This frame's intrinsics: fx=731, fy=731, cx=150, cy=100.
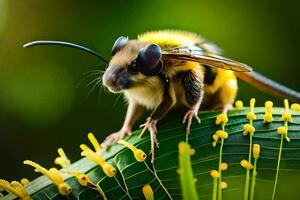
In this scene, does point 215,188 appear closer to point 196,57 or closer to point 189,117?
point 189,117

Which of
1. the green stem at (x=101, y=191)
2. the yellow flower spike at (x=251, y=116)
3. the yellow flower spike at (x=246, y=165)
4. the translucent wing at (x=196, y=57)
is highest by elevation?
the translucent wing at (x=196, y=57)

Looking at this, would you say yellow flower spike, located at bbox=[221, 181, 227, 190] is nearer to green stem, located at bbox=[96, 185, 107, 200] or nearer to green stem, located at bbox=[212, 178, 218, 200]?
green stem, located at bbox=[212, 178, 218, 200]

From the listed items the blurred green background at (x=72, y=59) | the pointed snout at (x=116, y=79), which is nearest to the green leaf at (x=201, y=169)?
the pointed snout at (x=116, y=79)

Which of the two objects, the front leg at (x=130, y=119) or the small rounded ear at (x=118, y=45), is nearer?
the small rounded ear at (x=118, y=45)

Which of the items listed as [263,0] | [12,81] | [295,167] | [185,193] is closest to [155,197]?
[295,167]

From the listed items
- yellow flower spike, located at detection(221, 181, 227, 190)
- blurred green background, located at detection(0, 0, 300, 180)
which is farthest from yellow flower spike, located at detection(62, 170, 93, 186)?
blurred green background, located at detection(0, 0, 300, 180)

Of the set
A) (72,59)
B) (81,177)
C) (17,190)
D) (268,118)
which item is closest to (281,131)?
(268,118)

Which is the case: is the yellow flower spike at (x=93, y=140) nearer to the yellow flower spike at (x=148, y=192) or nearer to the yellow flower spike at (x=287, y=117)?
the yellow flower spike at (x=148, y=192)
